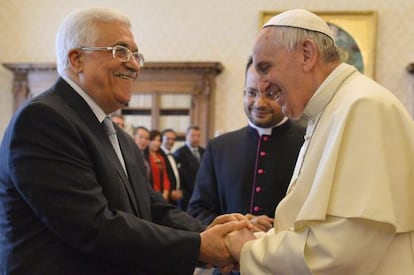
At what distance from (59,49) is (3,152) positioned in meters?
0.53

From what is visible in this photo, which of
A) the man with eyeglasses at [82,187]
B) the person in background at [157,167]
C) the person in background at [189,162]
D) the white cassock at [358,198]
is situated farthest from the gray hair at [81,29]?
the person in background at [189,162]

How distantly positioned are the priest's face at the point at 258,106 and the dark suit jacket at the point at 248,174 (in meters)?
0.09

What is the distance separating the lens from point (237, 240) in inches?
83.1

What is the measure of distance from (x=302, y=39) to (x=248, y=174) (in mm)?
1073

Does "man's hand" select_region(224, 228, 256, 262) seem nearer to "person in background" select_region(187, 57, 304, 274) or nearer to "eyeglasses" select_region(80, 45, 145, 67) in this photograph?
"person in background" select_region(187, 57, 304, 274)

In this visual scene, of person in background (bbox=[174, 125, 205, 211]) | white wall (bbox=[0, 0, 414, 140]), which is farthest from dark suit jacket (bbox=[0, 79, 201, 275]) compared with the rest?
white wall (bbox=[0, 0, 414, 140])

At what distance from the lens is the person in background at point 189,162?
7152 millimetres

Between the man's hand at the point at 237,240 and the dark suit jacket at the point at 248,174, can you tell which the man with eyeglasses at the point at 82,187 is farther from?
the dark suit jacket at the point at 248,174

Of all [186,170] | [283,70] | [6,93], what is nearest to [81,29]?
[283,70]

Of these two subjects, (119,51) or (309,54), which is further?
(119,51)

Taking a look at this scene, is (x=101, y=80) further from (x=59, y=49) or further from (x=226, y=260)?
(x=226, y=260)

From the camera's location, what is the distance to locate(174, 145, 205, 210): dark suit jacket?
281 inches

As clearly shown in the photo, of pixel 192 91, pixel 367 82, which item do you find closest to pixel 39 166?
pixel 367 82

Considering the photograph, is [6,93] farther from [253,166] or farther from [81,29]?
[81,29]
